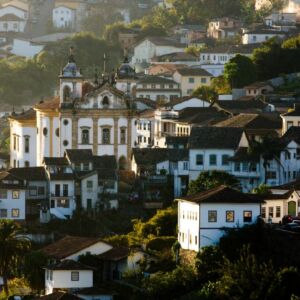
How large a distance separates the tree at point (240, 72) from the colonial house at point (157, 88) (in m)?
7.56

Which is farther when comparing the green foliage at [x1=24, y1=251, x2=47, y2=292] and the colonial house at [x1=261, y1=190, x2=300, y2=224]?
the colonial house at [x1=261, y1=190, x2=300, y2=224]

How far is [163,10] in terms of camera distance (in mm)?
159125

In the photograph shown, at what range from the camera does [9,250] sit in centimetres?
7406

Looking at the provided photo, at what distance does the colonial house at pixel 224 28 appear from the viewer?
471ft

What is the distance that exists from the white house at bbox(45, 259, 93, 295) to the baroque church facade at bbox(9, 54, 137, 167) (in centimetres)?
2235

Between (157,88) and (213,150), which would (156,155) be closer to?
(213,150)

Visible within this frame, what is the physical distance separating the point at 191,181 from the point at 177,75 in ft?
140

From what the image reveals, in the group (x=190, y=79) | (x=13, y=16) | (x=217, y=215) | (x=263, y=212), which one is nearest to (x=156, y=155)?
(x=263, y=212)

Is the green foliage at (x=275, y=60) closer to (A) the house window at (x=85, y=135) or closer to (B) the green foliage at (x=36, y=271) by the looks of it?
(A) the house window at (x=85, y=135)

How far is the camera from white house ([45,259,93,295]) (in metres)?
70.9

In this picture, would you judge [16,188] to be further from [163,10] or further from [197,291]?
[163,10]

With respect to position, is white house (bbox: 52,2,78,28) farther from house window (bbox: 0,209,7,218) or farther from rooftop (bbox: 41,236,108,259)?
rooftop (bbox: 41,236,108,259)

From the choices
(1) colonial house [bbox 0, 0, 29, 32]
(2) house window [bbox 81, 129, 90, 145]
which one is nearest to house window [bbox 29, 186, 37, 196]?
(2) house window [bbox 81, 129, 90, 145]

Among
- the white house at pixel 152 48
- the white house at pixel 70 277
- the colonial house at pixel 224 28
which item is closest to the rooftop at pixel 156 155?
the white house at pixel 70 277
